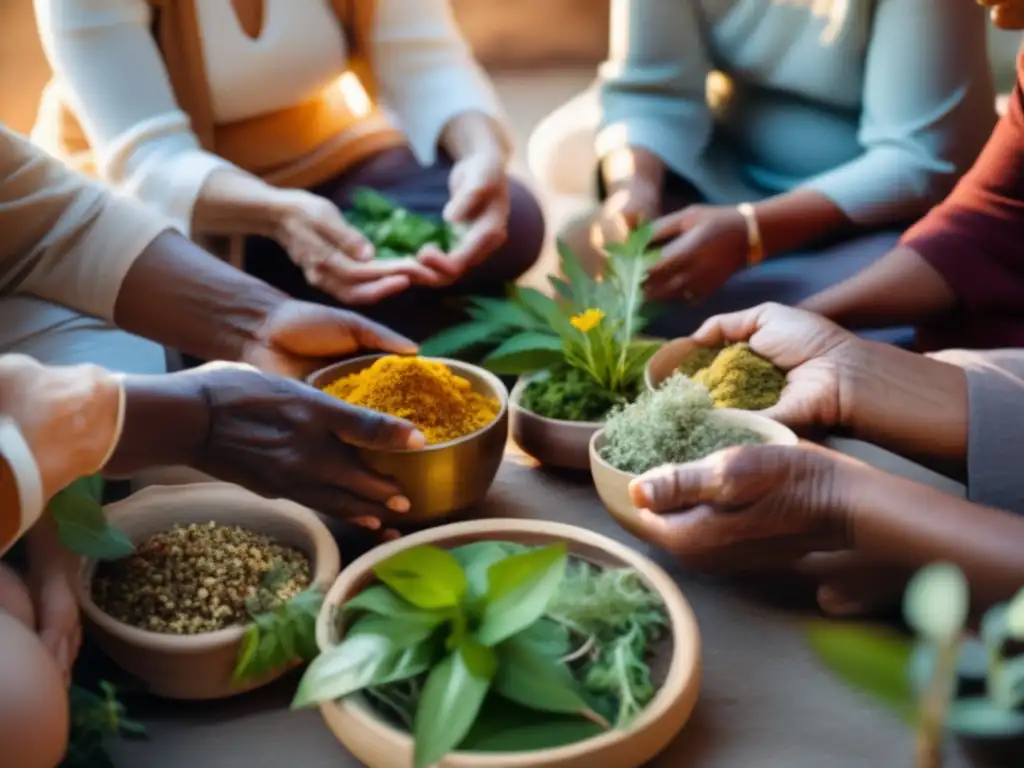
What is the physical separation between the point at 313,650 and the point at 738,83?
3.95 ft

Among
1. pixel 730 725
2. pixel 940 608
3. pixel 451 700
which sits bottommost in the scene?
pixel 730 725

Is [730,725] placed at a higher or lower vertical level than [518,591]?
lower

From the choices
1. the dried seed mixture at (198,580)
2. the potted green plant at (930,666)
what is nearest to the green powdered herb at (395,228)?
the dried seed mixture at (198,580)

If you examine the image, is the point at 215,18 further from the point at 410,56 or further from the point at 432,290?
the point at 432,290

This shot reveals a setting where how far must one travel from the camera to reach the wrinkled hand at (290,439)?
84 cm

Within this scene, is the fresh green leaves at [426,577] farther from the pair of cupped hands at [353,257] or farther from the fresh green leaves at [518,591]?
the pair of cupped hands at [353,257]

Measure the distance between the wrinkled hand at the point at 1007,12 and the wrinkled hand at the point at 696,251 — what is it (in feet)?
1.54

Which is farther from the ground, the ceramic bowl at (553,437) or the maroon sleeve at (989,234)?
the maroon sleeve at (989,234)

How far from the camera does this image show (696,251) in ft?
4.47

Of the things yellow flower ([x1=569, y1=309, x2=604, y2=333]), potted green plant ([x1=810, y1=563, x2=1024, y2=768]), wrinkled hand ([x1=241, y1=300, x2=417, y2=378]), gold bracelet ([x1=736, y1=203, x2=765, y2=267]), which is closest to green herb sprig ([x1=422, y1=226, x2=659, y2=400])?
yellow flower ([x1=569, y1=309, x2=604, y2=333])

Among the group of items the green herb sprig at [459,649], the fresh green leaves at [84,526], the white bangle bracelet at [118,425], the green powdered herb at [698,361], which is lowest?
the green powdered herb at [698,361]

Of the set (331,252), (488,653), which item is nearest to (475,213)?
(331,252)

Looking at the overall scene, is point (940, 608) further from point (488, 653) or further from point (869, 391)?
point (869, 391)

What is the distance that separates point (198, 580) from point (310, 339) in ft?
1.18
